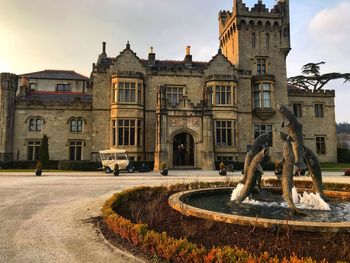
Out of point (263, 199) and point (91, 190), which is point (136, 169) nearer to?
point (91, 190)

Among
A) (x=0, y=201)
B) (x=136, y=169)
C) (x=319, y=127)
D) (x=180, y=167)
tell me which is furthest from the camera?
(x=319, y=127)

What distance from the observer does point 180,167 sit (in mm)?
33562

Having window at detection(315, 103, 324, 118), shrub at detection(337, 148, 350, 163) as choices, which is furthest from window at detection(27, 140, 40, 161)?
shrub at detection(337, 148, 350, 163)

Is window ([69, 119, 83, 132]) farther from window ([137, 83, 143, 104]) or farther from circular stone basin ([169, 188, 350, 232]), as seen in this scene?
circular stone basin ([169, 188, 350, 232])

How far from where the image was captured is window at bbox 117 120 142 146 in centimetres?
3391

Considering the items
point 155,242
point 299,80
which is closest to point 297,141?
point 155,242

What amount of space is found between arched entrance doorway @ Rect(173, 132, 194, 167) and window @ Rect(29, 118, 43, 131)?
55.3 feet

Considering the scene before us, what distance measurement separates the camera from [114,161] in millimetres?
29047

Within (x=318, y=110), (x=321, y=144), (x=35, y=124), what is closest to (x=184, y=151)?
(x=35, y=124)

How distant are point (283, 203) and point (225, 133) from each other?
957 inches

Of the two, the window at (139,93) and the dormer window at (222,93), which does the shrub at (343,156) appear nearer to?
the dormer window at (222,93)

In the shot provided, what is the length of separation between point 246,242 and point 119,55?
32600 millimetres

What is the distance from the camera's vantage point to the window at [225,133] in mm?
35281

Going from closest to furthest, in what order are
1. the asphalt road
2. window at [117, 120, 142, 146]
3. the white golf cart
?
the asphalt road, the white golf cart, window at [117, 120, 142, 146]
